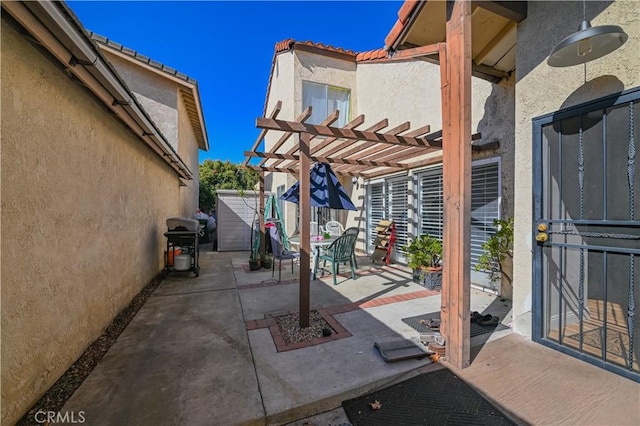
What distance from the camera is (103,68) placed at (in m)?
2.75

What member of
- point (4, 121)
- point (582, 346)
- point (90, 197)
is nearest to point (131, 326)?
point (90, 197)

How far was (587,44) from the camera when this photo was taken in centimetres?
226

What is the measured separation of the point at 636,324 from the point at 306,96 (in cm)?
919

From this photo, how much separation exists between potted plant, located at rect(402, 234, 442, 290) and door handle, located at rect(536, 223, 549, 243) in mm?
2282

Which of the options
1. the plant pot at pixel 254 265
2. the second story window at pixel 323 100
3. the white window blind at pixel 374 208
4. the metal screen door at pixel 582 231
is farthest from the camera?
the second story window at pixel 323 100

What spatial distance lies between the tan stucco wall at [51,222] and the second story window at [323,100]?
21.3ft

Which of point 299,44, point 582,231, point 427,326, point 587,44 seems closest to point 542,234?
point 582,231

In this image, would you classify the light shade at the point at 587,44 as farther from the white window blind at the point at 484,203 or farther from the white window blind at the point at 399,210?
the white window blind at the point at 399,210

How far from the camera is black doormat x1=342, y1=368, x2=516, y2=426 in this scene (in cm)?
200

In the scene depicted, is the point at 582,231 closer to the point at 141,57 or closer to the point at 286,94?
the point at 286,94

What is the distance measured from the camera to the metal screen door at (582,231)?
A: 8.33 feet

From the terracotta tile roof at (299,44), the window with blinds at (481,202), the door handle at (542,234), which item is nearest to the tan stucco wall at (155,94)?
the terracotta tile roof at (299,44)

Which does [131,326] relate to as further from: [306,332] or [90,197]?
[306,332]

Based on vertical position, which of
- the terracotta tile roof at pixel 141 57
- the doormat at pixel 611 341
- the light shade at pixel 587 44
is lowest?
the doormat at pixel 611 341
